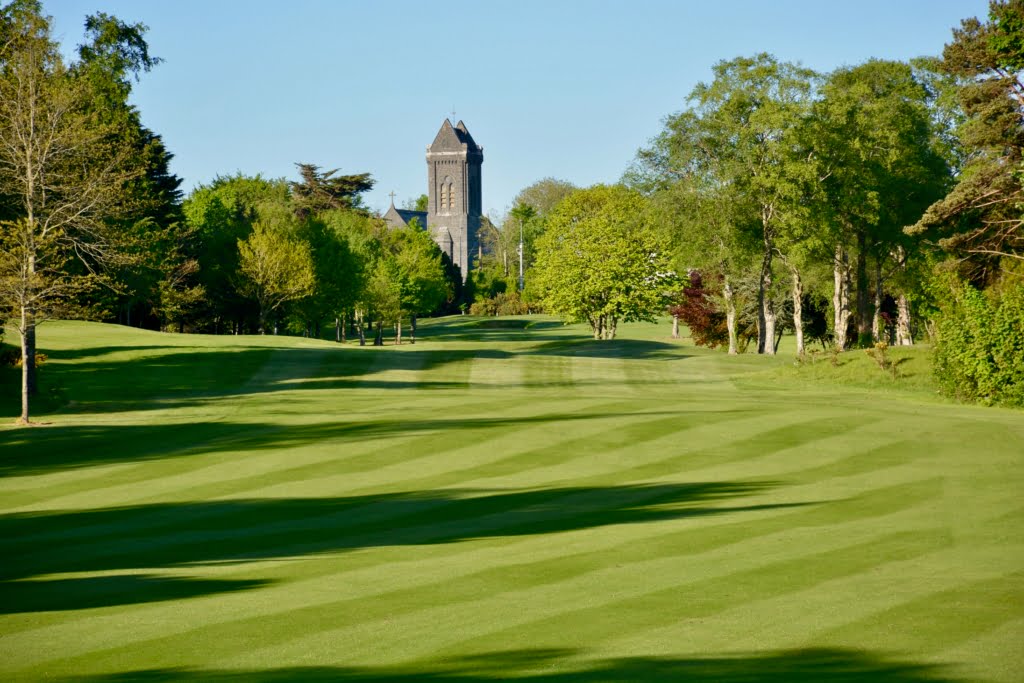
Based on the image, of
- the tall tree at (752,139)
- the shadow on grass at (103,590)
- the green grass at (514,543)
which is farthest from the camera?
the tall tree at (752,139)

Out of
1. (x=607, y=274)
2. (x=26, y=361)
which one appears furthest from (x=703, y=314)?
(x=26, y=361)

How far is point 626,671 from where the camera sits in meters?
9.16

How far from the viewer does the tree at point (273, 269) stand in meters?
79.9

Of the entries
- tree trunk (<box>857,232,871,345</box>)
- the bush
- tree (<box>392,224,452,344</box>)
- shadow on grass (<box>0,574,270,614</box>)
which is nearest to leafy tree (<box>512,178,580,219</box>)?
A: tree (<box>392,224,452,344</box>)

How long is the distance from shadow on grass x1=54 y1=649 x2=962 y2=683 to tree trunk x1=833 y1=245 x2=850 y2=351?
62036 mm

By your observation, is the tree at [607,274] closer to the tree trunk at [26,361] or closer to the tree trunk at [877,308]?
the tree trunk at [877,308]

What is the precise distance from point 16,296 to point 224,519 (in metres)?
16.3

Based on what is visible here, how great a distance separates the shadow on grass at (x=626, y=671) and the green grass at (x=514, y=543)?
→ 0.04 metres

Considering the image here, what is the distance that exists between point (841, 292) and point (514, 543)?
6237cm

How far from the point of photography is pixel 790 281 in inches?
3250

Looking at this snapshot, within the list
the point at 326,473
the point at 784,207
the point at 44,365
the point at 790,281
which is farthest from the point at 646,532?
the point at 790,281

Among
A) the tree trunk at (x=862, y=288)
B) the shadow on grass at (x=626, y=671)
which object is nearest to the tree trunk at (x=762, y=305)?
the tree trunk at (x=862, y=288)

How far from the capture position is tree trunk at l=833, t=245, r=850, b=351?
69875mm

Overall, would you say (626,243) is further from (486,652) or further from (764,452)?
(486,652)
